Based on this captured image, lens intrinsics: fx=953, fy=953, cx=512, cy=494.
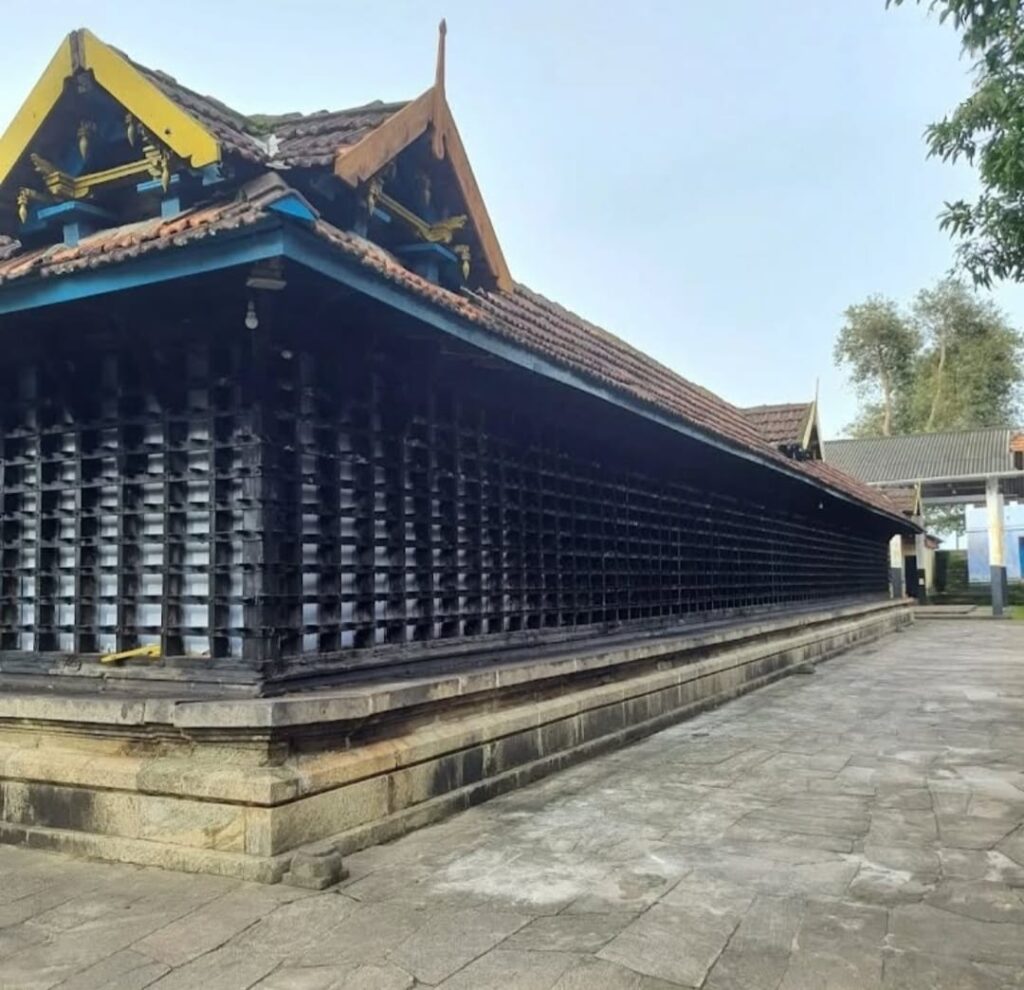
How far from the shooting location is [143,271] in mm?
4445

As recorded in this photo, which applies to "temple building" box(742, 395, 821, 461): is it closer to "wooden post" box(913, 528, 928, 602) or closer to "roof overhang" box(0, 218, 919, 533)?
"roof overhang" box(0, 218, 919, 533)

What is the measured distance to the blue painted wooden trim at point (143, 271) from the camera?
4.14 metres

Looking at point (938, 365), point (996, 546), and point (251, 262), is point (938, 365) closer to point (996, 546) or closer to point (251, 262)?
point (996, 546)

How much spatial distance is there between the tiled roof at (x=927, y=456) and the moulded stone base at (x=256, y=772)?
93.0 feet

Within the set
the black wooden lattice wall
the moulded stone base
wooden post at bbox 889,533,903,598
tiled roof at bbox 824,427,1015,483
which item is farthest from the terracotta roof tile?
tiled roof at bbox 824,427,1015,483

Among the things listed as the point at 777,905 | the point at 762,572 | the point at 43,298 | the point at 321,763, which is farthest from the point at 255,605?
the point at 762,572

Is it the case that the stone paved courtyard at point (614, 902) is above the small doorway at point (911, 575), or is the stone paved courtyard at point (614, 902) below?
below

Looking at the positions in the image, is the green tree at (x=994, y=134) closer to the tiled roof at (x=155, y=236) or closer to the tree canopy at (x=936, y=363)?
the tiled roof at (x=155, y=236)

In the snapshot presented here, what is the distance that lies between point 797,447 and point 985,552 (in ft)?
153

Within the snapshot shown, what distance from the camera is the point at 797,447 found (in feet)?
51.3

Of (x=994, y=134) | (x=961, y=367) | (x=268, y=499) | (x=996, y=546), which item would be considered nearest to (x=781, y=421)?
(x=994, y=134)

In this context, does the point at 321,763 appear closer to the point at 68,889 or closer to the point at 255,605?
the point at 255,605

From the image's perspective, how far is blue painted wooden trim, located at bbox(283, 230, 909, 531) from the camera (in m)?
4.22

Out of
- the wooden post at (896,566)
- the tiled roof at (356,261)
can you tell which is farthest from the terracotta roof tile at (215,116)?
the wooden post at (896,566)
